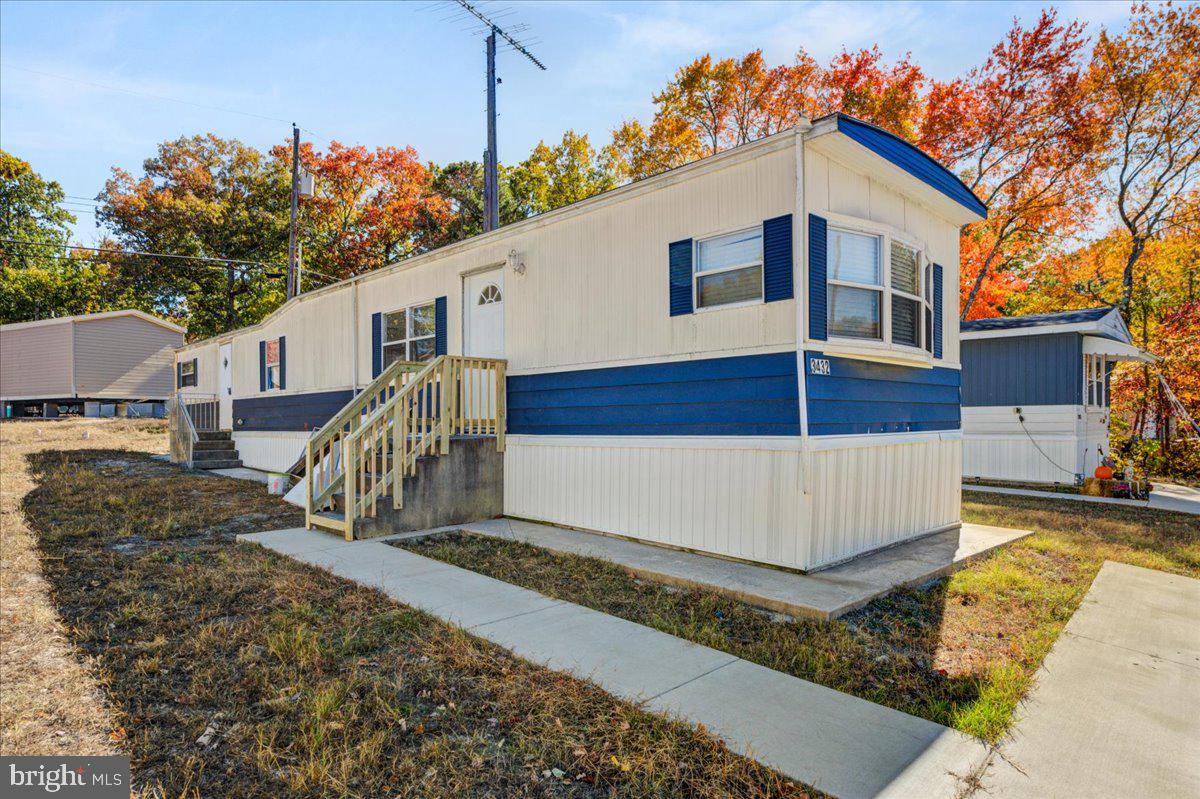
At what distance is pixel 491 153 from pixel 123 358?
2110cm

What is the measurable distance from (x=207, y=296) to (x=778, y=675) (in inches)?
1253

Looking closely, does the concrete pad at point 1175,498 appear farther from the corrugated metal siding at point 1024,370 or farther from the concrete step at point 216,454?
the concrete step at point 216,454

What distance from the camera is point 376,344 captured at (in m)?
9.78

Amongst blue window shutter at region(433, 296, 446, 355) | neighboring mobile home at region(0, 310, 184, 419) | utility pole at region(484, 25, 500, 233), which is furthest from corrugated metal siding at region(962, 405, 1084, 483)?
neighboring mobile home at region(0, 310, 184, 419)

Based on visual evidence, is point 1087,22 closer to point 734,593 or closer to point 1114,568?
point 1114,568

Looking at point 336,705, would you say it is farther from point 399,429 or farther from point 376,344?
point 376,344

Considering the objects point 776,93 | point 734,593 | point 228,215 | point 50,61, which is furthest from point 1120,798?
point 228,215

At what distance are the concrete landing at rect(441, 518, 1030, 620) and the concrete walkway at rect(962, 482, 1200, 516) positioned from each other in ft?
12.6

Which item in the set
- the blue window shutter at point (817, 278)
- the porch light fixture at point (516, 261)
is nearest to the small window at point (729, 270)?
the blue window shutter at point (817, 278)

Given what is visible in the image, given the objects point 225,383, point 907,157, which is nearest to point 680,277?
point 907,157

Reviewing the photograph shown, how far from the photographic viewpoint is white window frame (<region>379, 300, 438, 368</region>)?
29.1ft

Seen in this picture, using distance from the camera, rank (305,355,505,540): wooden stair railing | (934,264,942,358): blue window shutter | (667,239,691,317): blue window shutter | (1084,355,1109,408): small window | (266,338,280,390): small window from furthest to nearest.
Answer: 1. (266,338,280,390): small window
2. (1084,355,1109,408): small window
3. (934,264,942,358): blue window shutter
4. (305,355,505,540): wooden stair railing
5. (667,239,691,317): blue window shutter

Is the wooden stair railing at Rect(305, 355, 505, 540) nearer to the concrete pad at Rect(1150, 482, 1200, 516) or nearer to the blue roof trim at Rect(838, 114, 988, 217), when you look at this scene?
the blue roof trim at Rect(838, 114, 988, 217)

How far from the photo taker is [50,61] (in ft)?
51.9
